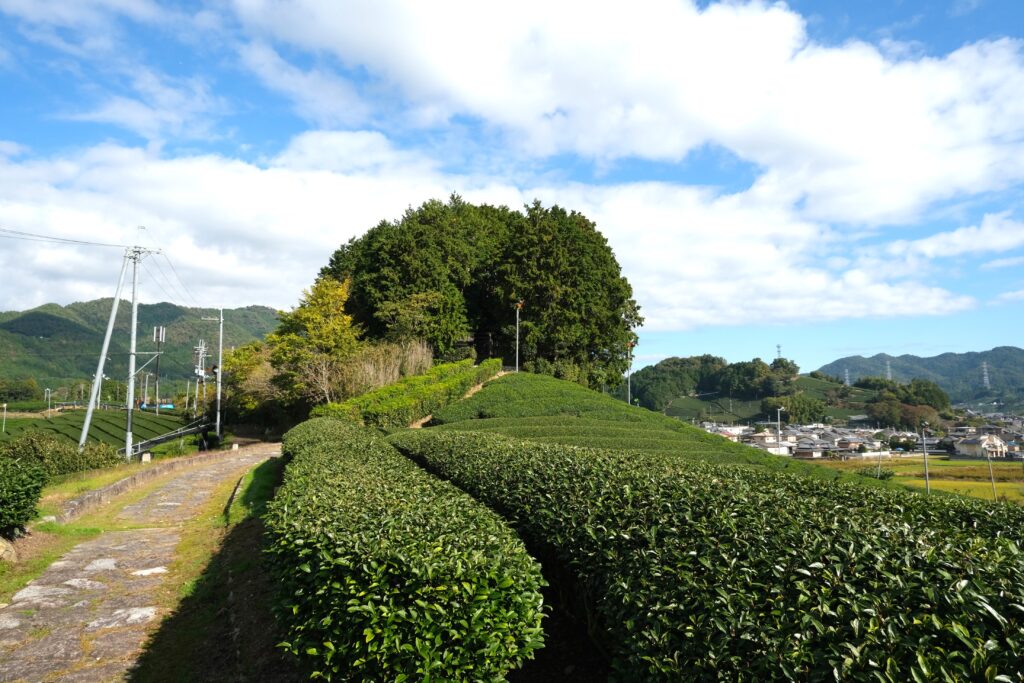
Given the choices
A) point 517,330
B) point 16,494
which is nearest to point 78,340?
point 517,330

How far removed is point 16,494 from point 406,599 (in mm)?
7266

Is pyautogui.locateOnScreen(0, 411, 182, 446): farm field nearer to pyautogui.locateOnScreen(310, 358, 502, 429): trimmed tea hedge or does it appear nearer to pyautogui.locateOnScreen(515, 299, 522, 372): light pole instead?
pyautogui.locateOnScreen(310, 358, 502, 429): trimmed tea hedge

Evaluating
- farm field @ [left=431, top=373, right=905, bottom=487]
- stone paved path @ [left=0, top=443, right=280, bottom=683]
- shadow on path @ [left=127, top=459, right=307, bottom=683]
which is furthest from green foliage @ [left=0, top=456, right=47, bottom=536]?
farm field @ [left=431, top=373, right=905, bottom=487]

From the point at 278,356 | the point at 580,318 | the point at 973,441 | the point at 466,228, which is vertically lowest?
the point at 973,441

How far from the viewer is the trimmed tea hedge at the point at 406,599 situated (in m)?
3.27

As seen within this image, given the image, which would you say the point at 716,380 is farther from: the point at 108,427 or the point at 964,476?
the point at 108,427

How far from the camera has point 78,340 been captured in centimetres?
13312

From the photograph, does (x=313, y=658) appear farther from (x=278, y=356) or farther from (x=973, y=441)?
(x=973, y=441)

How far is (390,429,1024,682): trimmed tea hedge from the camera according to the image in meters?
2.21

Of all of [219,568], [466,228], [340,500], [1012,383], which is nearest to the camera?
[340,500]

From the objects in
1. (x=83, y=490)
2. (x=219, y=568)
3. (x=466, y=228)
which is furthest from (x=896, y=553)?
(x=466, y=228)

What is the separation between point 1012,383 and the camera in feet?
549

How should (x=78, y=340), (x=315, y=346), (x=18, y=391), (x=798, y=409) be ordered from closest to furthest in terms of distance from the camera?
(x=315, y=346)
(x=18, y=391)
(x=798, y=409)
(x=78, y=340)

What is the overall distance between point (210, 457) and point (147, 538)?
11.9 m
